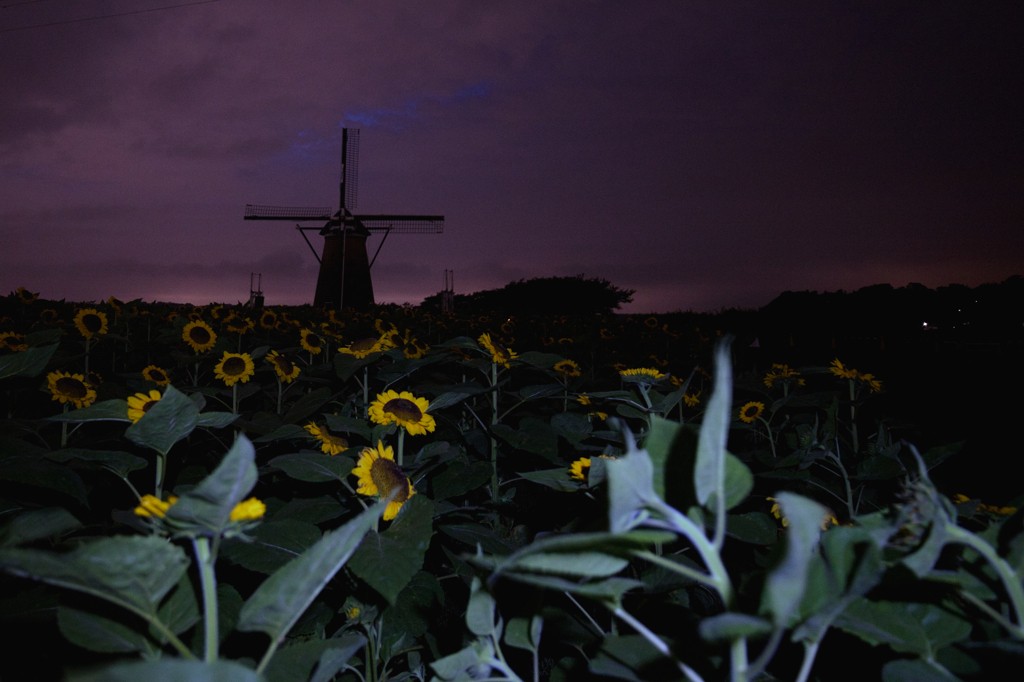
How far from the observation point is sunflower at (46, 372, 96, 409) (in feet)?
7.57

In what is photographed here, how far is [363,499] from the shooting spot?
1.27 metres

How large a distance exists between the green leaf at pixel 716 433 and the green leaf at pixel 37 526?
71 cm

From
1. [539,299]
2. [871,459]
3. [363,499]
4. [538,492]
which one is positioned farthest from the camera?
[539,299]

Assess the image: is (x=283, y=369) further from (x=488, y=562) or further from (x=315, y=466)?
(x=488, y=562)

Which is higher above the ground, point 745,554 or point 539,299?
point 539,299

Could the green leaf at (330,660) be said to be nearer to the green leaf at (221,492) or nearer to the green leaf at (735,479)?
the green leaf at (221,492)

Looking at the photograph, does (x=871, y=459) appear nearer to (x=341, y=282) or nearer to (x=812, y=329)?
(x=812, y=329)

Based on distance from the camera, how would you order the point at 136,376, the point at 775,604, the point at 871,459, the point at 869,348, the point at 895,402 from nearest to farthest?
1. the point at 775,604
2. the point at 871,459
3. the point at 136,376
4. the point at 895,402
5. the point at 869,348

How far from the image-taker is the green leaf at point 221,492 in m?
0.44

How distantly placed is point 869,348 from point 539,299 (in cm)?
2101

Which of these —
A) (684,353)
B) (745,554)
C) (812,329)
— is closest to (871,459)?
(745,554)

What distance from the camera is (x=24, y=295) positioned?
546 cm

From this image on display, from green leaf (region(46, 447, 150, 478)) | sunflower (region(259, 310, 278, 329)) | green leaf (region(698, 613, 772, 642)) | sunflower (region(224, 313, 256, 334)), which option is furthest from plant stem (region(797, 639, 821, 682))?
sunflower (region(259, 310, 278, 329))

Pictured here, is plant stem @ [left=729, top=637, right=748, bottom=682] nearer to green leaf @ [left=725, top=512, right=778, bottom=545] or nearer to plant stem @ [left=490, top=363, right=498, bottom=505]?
green leaf @ [left=725, top=512, right=778, bottom=545]
